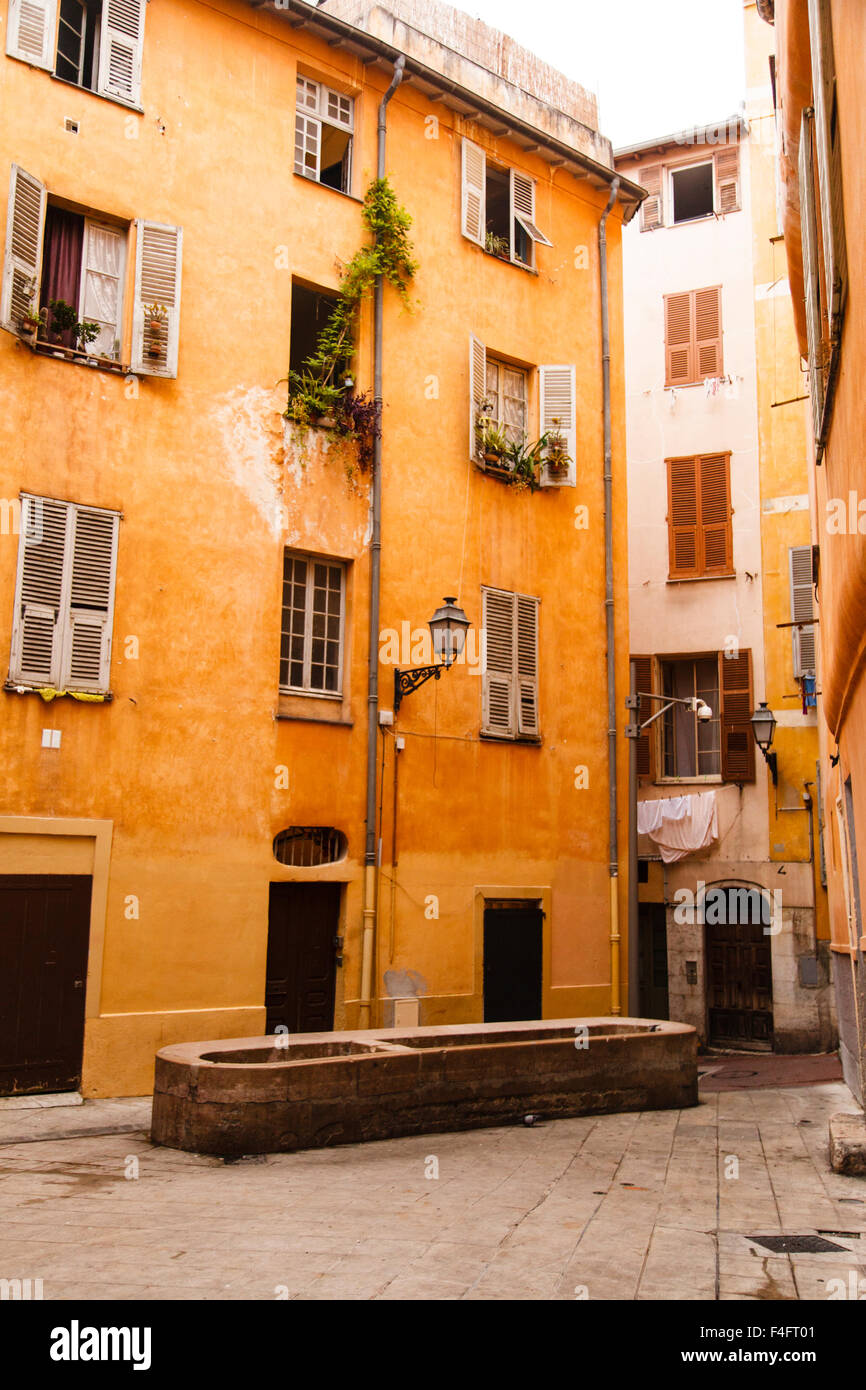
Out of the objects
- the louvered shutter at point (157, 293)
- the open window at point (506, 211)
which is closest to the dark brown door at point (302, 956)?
the louvered shutter at point (157, 293)

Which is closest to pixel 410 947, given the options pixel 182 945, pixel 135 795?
pixel 182 945

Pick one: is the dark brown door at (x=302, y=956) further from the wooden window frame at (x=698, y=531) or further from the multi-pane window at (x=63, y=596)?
the wooden window frame at (x=698, y=531)

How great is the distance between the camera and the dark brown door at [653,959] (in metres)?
21.6

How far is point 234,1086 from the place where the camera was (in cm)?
866

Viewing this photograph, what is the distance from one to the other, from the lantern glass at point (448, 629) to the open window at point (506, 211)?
6.60 meters

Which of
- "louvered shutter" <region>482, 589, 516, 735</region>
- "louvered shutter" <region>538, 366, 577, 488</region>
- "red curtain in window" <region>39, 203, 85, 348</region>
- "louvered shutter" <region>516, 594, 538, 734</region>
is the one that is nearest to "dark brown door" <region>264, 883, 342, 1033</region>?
"louvered shutter" <region>482, 589, 516, 735</region>

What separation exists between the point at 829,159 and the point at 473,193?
35.4 feet

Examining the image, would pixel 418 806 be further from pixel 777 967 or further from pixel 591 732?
pixel 777 967

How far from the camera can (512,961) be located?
16.1 meters

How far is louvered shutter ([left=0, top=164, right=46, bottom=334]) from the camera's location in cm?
1204

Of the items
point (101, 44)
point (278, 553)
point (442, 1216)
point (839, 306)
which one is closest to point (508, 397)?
point (278, 553)

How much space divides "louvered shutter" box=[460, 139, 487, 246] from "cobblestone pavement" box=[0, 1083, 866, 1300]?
12078mm

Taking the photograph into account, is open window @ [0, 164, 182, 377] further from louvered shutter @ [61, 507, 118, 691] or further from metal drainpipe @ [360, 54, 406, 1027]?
metal drainpipe @ [360, 54, 406, 1027]

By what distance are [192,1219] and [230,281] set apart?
10.7 metres
